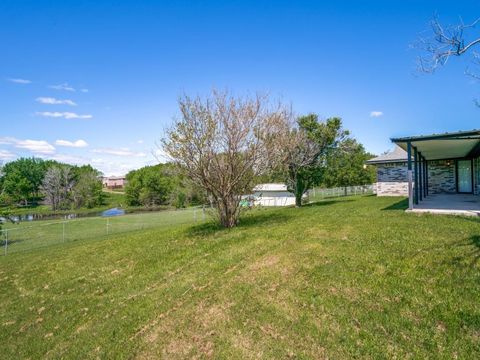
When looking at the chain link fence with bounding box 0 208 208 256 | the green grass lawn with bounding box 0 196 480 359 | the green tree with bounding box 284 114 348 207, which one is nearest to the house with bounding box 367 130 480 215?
the green tree with bounding box 284 114 348 207

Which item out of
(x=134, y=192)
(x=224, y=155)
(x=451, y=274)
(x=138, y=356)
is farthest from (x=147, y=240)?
(x=134, y=192)

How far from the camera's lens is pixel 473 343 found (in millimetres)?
2943

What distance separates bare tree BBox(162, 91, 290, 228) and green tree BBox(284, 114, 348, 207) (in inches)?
268

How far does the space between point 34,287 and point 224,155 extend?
613cm

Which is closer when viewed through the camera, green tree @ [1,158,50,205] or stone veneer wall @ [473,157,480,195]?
stone veneer wall @ [473,157,480,195]

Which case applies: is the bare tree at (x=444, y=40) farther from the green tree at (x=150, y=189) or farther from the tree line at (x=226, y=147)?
the green tree at (x=150, y=189)

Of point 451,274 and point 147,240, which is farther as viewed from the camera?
point 147,240

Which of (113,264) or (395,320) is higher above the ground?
(395,320)

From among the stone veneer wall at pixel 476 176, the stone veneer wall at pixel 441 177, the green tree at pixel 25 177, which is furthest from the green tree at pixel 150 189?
the stone veneer wall at pixel 476 176

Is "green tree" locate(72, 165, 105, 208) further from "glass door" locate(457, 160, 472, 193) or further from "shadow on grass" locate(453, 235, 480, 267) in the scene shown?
"shadow on grass" locate(453, 235, 480, 267)

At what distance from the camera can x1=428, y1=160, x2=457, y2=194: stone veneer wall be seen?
1684 cm

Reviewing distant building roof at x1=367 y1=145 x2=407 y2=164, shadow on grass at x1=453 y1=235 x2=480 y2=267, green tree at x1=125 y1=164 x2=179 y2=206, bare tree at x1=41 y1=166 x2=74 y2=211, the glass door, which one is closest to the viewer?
shadow on grass at x1=453 y1=235 x2=480 y2=267

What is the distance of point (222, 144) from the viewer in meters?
9.10

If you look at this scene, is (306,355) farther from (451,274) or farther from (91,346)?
(91,346)
